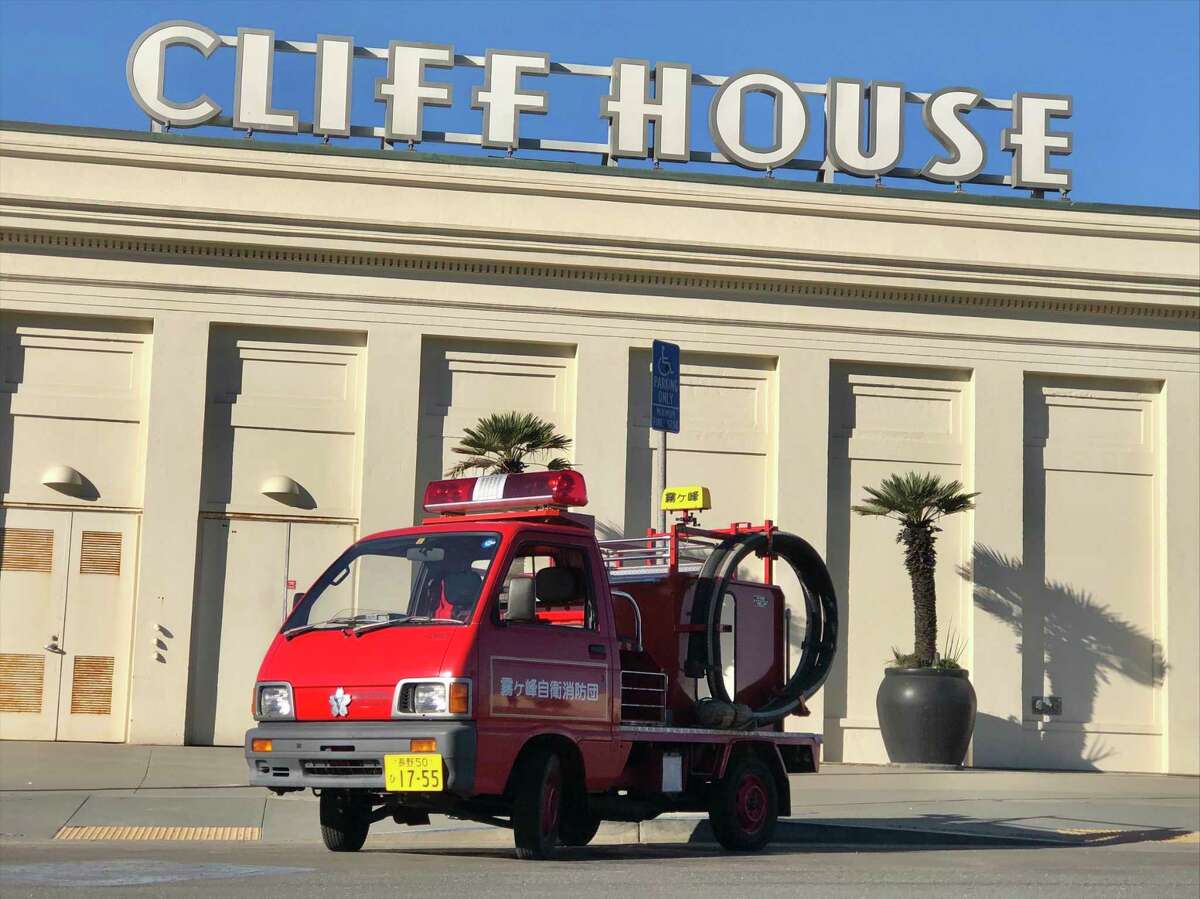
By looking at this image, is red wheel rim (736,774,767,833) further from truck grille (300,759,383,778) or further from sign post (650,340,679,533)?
truck grille (300,759,383,778)

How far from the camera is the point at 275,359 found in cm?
2286

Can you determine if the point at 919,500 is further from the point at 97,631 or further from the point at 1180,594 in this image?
the point at 97,631

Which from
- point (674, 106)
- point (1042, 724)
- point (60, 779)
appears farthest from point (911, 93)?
point (60, 779)

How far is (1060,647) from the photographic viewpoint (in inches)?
955

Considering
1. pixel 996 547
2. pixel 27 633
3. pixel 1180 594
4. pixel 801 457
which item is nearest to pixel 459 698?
pixel 27 633

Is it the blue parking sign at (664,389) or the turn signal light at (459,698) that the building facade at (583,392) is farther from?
the turn signal light at (459,698)

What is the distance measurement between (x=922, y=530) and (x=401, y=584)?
498 inches

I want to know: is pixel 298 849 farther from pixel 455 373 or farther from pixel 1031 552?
pixel 1031 552

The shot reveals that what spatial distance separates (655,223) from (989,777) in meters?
9.08

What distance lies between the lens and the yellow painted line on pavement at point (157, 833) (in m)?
12.8

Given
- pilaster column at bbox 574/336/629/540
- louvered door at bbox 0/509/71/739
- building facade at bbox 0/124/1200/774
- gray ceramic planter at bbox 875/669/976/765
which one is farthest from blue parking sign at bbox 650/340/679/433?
louvered door at bbox 0/509/71/739

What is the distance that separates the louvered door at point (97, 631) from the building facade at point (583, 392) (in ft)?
0.13

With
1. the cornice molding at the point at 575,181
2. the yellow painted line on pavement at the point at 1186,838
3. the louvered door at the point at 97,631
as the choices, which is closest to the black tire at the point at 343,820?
the yellow painted line on pavement at the point at 1186,838

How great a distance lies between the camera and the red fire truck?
1042 cm
